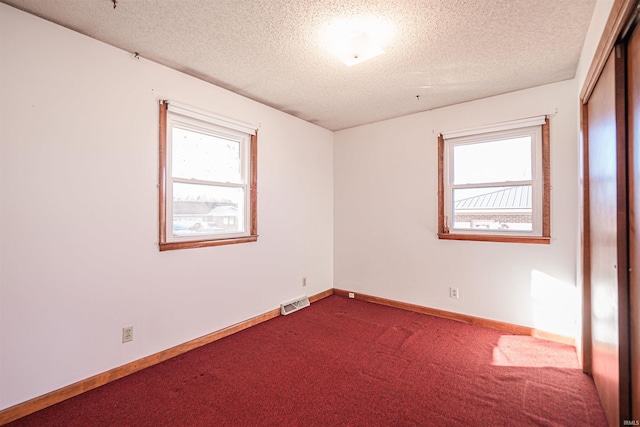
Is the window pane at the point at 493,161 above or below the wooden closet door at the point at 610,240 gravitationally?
above

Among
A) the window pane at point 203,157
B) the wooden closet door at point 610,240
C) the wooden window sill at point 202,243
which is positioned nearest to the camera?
the wooden closet door at point 610,240

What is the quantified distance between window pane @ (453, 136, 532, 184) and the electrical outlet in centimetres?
352

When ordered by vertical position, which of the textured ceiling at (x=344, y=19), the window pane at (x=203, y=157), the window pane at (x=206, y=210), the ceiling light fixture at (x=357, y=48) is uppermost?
the textured ceiling at (x=344, y=19)

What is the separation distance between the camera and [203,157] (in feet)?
9.65

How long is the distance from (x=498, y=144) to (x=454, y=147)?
0.45m

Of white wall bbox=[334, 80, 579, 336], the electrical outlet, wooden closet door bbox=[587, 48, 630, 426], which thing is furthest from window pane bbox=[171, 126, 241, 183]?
wooden closet door bbox=[587, 48, 630, 426]

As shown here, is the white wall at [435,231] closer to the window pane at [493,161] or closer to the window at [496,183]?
the window at [496,183]

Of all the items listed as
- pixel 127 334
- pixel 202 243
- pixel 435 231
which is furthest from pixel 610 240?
pixel 127 334

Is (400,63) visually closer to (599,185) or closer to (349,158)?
(599,185)

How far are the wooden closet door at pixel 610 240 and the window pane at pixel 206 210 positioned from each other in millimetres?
2954

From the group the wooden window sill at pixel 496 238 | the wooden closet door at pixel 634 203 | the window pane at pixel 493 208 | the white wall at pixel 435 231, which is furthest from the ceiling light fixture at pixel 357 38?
the wooden window sill at pixel 496 238

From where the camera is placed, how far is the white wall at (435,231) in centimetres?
284

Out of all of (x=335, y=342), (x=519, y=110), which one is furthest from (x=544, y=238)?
(x=335, y=342)

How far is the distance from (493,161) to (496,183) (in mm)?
253
